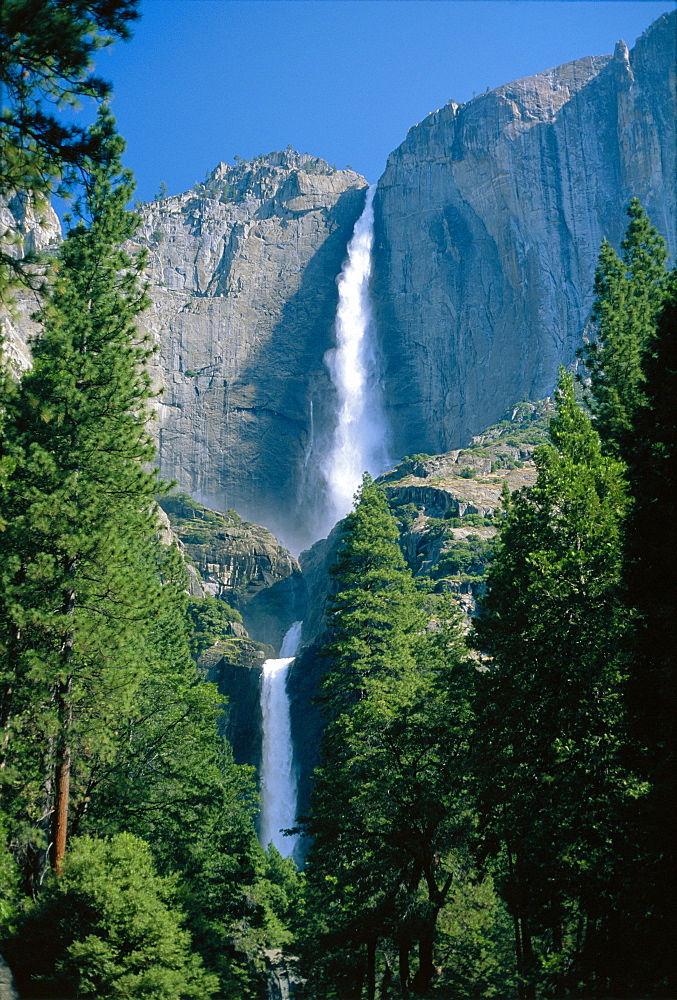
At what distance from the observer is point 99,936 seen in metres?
14.0

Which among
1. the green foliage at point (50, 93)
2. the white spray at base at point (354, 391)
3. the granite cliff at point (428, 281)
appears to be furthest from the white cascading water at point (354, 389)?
the green foliage at point (50, 93)

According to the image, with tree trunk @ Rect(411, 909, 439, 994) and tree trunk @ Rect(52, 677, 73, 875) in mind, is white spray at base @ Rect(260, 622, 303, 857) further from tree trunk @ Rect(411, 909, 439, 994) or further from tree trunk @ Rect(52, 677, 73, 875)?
tree trunk @ Rect(52, 677, 73, 875)

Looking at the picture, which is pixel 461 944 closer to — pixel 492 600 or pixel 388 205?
pixel 492 600

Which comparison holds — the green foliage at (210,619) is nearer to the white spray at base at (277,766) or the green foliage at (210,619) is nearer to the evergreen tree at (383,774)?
the white spray at base at (277,766)

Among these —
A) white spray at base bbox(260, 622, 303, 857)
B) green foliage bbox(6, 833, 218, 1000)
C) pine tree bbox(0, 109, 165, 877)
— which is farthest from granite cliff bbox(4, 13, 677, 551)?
green foliage bbox(6, 833, 218, 1000)

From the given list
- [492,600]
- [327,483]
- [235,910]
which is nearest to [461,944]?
[235,910]

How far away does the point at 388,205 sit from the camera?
12531 cm

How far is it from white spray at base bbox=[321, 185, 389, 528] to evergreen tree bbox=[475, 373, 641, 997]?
95726 mm

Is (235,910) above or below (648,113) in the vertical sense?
below

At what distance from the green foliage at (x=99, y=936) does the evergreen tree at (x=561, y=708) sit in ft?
18.8

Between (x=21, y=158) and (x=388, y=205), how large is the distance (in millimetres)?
123814

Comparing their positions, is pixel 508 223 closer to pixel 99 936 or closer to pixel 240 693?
pixel 240 693

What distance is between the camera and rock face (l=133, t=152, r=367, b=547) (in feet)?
375

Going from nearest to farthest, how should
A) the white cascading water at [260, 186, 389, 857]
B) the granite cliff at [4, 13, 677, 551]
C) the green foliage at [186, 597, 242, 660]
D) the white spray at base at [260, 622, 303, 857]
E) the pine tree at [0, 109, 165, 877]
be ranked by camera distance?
the pine tree at [0, 109, 165, 877] < the white spray at base at [260, 622, 303, 857] < the green foliage at [186, 597, 242, 660] < the granite cliff at [4, 13, 677, 551] < the white cascading water at [260, 186, 389, 857]
